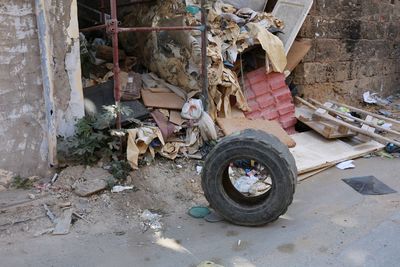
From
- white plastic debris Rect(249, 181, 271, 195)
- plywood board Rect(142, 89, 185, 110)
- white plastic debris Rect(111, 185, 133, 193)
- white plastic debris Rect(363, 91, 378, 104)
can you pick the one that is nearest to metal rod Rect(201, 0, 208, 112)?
plywood board Rect(142, 89, 185, 110)

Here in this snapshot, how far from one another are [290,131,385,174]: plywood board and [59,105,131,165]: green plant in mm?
2210

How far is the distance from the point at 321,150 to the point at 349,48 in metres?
3.21

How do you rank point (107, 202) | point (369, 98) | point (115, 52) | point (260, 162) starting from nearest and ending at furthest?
point (260, 162)
point (107, 202)
point (115, 52)
point (369, 98)

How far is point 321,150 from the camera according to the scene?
5.61 meters

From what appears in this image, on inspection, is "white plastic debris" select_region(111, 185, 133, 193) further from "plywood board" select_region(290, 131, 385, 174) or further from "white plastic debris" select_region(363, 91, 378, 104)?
"white plastic debris" select_region(363, 91, 378, 104)

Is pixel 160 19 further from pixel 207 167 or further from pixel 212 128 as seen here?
pixel 207 167

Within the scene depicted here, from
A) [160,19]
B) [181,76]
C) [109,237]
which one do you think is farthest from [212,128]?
[109,237]

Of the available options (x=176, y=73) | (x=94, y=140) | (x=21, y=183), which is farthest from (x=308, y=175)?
(x=21, y=183)

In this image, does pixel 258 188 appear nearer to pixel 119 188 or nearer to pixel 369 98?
pixel 119 188

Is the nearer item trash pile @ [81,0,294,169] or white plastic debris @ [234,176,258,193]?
white plastic debris @ [234,176,258,193]

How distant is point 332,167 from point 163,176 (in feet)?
7.35

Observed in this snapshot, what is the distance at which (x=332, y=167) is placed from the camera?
5.30 meters

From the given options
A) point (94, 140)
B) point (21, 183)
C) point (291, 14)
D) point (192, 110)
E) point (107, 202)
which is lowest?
point (107, 202)

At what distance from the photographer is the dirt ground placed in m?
3.68
